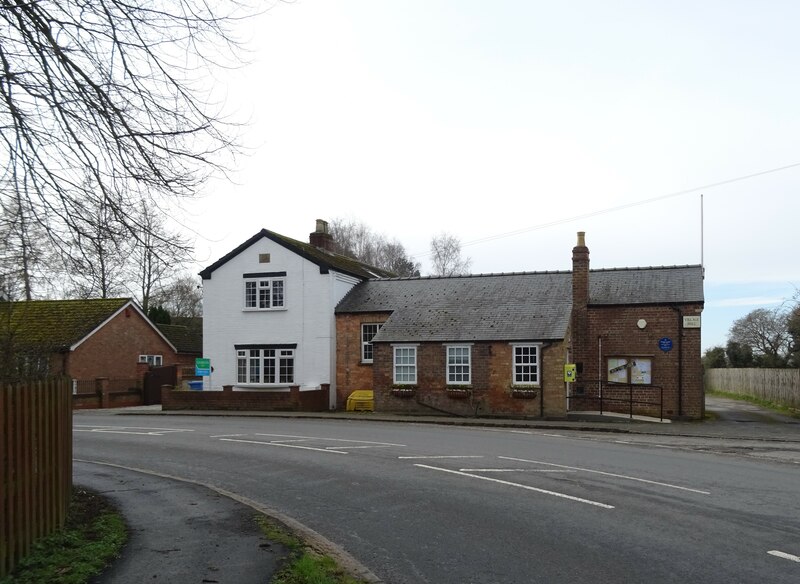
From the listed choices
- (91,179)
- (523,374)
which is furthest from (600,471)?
(523,374)

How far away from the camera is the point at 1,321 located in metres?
10.1

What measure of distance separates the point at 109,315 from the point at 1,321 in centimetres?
2860

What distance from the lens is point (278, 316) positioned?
3256 cm

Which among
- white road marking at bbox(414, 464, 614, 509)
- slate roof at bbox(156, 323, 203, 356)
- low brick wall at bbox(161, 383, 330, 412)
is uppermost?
slate roof at bbox(156, 323, 203, 356)

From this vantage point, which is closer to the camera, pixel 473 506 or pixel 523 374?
pixel 473 506

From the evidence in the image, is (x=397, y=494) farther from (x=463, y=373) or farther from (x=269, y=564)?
(x=463, y=373)

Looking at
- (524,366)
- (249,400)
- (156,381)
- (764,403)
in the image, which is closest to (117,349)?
(156,381)

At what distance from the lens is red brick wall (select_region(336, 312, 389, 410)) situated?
103 feet

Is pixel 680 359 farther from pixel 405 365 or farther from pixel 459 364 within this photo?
pixel 405 365

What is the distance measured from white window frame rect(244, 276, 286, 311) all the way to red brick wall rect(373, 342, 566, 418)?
6.31 m

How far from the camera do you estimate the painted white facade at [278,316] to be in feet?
105

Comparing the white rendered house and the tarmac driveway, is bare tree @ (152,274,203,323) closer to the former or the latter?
the white rendered house

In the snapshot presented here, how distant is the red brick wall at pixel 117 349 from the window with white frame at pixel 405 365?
645 inches

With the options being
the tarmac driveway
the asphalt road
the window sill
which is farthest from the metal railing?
the window sill
